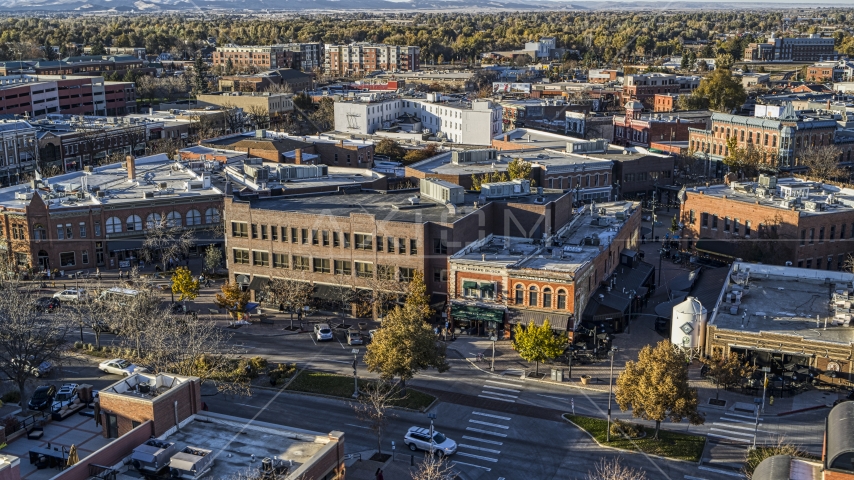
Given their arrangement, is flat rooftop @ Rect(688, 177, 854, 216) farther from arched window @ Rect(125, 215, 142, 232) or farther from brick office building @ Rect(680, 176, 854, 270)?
arched window @ Rect(125, 215, 142, 232)

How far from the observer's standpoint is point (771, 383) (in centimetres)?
5322

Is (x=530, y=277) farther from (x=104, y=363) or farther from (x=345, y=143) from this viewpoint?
(x=345, y=143)

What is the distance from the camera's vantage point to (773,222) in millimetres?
77375

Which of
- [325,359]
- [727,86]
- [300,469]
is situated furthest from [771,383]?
[727,86]

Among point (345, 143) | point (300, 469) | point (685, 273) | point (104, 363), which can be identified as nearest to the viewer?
point (300, 469)

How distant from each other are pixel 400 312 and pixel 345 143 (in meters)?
63.0

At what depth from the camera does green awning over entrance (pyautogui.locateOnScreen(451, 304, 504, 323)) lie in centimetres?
6147

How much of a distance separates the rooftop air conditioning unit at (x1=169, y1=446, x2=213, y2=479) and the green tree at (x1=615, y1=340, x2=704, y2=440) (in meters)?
22.0

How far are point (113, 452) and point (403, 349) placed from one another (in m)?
19.2

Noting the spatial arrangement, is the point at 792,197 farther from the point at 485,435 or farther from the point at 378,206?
the point at 485,435

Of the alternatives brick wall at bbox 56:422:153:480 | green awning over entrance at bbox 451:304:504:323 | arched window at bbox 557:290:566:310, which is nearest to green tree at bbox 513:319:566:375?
arched window at bbox 557:290:566:310

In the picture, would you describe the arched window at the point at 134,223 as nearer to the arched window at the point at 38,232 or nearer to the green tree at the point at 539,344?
the arched window at the point at 38,232

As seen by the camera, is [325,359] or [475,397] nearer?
[475,397]

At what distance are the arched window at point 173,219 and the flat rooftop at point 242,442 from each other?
4639cm
